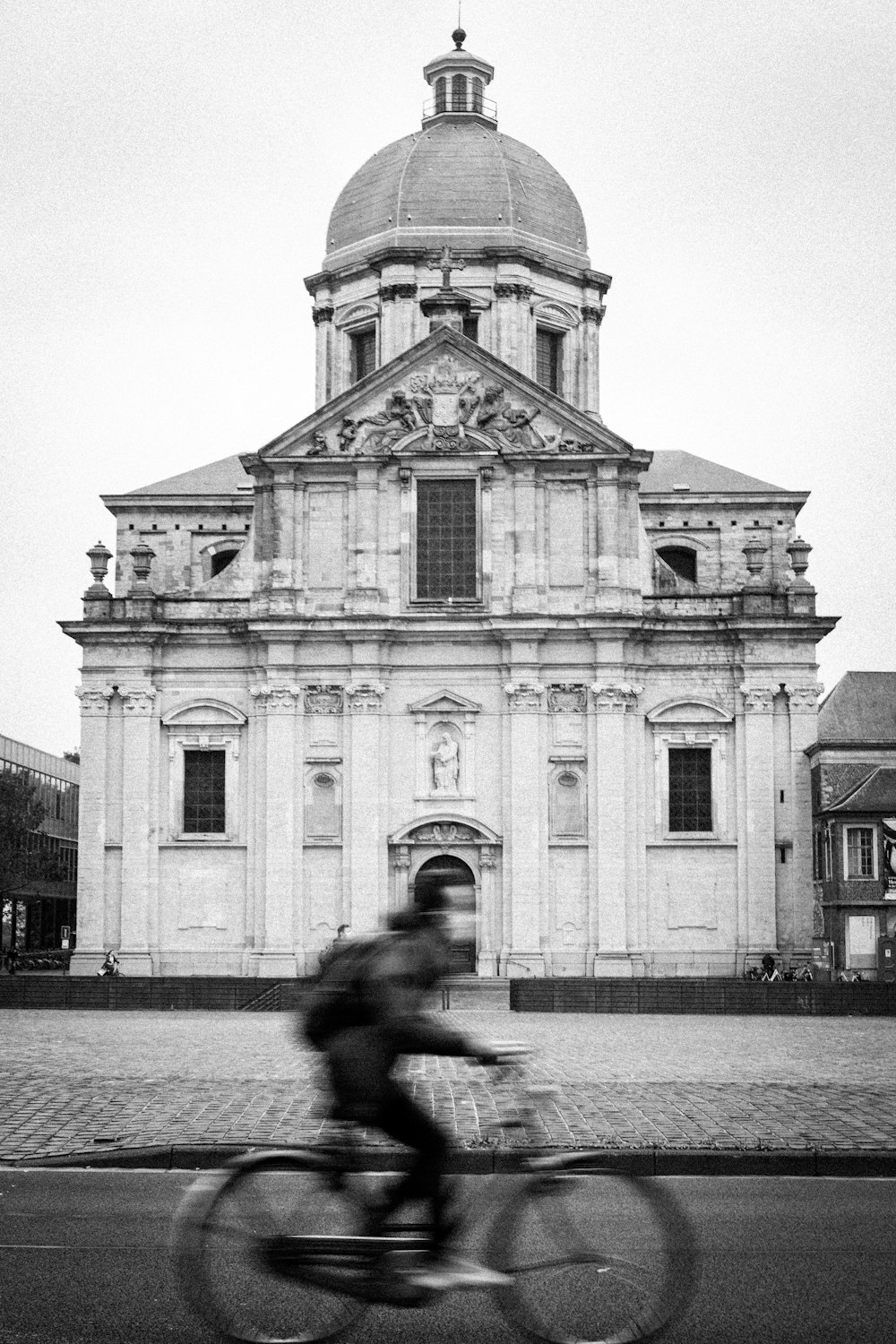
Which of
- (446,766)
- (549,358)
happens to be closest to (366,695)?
(446,766)

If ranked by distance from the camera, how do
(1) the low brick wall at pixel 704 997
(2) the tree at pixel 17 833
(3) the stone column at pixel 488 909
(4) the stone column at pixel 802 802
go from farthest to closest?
(2) the tree at pixel 17 833 < (3) the stone column at pixel 488 909 < (4) the stone column at pixel 802 802 < (1) the low brick wall at pixel 704 997

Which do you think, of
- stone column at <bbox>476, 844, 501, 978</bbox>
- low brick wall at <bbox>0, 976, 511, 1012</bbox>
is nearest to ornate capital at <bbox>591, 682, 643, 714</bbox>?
stone column at <bbox>476, 844, 501, 978</bbox>

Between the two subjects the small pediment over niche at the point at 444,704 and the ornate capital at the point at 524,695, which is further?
the small pediment over niche at the point at 444,704

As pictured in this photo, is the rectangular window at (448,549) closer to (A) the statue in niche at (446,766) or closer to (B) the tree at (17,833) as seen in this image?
(A) the statue in niche at (446,766)

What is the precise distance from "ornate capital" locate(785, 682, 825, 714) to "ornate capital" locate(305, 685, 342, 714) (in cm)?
1260

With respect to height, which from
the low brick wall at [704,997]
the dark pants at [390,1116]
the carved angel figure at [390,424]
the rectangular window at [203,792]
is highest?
the carved angel figure at [390,424]

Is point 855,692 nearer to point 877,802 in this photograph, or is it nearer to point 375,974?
point 877,802

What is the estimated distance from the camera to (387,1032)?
8516 millimetres

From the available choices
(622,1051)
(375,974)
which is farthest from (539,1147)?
(622,1051)

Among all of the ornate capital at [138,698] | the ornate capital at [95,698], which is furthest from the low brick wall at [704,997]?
the ornate capital at [95,698]

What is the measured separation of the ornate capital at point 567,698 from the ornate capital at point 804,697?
18.9 feet

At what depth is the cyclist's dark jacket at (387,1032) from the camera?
27.8 ft

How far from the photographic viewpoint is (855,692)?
54.7 meters

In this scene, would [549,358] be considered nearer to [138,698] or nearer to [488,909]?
[138,698]
